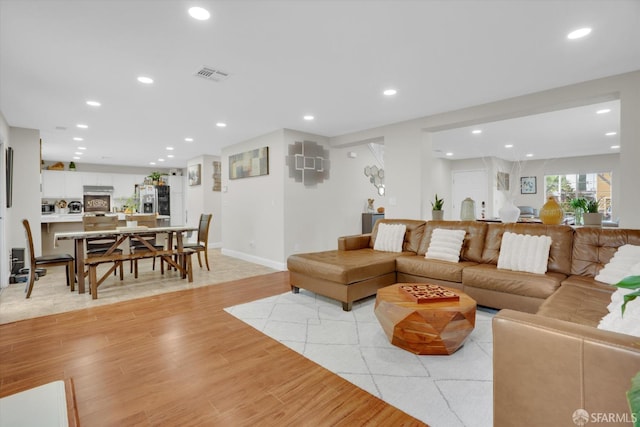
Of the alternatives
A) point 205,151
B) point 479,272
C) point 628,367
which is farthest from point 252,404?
point 205,151

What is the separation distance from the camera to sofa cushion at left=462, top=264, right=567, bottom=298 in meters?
2.68

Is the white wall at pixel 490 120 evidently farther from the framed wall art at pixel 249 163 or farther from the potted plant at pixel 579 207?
the framed wall art at pixel 249 163

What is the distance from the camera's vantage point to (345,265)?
3.25 metres

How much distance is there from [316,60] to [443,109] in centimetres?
231

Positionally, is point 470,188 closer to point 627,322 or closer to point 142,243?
point 142,243

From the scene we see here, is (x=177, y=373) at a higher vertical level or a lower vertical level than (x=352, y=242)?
lower

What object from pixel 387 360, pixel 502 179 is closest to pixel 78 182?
pixel 387 360

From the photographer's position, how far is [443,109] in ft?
14.3

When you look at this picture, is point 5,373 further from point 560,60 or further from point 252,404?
point 560,60

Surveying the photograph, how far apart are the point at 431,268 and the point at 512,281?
2.59 feet

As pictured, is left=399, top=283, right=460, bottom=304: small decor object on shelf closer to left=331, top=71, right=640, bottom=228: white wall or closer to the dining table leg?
left=331, top=71, right=640, bottom=228: white wall

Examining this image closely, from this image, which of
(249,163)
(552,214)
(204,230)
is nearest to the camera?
(552,214)

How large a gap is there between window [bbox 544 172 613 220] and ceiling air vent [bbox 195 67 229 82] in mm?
9171

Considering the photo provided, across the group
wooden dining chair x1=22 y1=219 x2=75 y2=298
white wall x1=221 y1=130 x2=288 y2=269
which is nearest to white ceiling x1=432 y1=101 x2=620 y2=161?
white wall x1=221 y1=130 x2=288 y2=269
